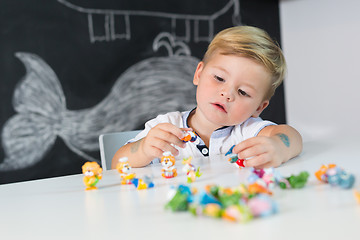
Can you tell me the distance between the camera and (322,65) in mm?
3051

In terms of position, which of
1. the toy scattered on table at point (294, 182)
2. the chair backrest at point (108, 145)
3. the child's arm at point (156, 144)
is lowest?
the chair backrest at point (108, 145)

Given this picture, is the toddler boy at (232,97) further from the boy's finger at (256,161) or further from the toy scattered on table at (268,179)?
the toy scattered on table at (268,179)

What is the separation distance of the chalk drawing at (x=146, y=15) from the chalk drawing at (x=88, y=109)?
0.43 ft

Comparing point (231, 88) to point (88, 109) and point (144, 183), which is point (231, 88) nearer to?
point (144, 183)

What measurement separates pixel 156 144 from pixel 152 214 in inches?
15.9

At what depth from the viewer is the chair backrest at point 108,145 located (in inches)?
47.3

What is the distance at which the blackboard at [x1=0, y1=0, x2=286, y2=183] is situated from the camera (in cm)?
213

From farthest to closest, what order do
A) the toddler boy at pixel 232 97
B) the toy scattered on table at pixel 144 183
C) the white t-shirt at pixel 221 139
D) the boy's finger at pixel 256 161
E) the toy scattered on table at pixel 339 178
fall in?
1. the white t-shirt at pixel 221 139
2. the toddler boy at pixel 232 97
3. the boy's finger at pixel 256 161
4. the toy scattered on table at pixel 144 183
5. the toy scattered on table at pixel 339 178

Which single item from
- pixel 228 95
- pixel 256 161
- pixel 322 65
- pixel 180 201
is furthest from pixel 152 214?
pixel 322 65

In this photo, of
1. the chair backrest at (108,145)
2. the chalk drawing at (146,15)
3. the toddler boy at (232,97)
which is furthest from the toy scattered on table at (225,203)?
the chalk drawing at (146,15)

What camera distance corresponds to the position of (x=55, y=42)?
226 cm

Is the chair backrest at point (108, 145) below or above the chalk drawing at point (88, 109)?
above

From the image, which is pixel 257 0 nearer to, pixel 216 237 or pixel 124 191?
pixel 124 191

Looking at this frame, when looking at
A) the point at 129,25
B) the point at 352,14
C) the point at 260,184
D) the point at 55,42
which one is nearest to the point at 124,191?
A: the point at 260,184
